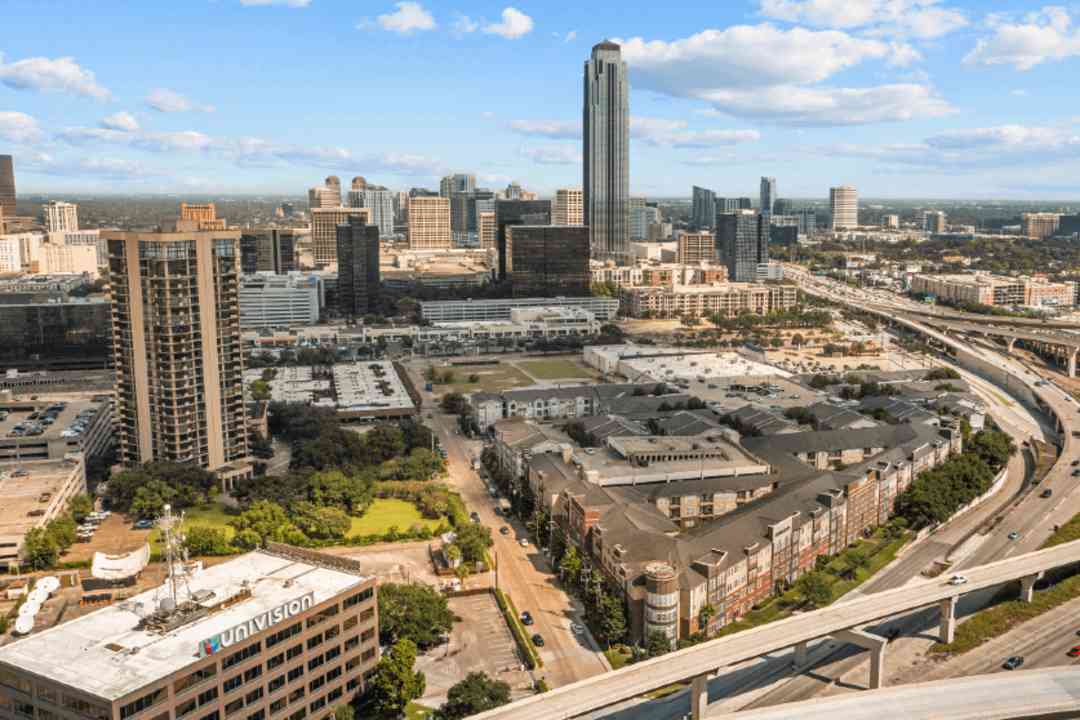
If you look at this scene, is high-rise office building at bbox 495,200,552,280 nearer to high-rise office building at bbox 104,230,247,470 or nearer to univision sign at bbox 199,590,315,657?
high-rise office building at bbox 104,230,247,470

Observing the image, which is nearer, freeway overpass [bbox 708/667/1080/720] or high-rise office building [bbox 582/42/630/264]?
freeway overpass [bbox 708/667/1080/720]

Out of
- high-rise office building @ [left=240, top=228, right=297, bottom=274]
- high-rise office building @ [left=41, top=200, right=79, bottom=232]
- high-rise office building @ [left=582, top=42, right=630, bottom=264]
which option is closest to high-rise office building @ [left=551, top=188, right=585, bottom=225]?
high-rise office building @ [left=582, top=42, right=630, bottom=264]

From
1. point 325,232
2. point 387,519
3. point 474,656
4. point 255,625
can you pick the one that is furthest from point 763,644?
point 325,232

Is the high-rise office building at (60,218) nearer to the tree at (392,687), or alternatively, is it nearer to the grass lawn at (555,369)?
the grass lawn at (555,369)

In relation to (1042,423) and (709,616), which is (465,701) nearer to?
(709,616)

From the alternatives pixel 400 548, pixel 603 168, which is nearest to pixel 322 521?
pixel 400 548
